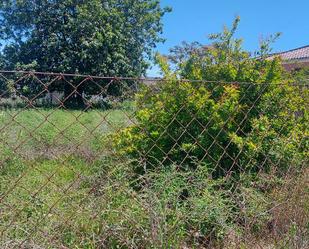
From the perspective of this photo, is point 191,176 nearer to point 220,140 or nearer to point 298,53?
point 220,140

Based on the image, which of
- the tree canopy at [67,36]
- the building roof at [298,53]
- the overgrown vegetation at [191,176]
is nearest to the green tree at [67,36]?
the tree canopy at [67,36]

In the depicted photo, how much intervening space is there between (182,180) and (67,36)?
18.8m

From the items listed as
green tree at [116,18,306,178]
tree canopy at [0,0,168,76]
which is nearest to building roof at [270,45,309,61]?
tree canopy at [0,0,168,76]

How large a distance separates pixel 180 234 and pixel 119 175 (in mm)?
709

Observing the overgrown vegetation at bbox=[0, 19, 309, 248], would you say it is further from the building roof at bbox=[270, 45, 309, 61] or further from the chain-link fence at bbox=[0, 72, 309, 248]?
the building roof at bbox=[270, 45, 309, 61]

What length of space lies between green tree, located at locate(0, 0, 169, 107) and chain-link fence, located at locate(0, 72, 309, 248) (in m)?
16.4

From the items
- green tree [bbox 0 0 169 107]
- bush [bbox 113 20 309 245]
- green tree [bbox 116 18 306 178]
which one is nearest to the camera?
bush [bbox 113 20 309 245]

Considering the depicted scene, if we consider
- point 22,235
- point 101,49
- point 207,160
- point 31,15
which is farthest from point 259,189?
point 31,15

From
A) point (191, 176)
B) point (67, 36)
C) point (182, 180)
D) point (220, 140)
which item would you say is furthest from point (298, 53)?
point (182, 180)

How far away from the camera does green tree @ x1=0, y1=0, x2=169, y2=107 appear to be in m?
19.7

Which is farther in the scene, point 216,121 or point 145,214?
point 216,121

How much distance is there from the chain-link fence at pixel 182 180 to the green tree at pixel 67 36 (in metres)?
16.4

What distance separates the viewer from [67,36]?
20.2m

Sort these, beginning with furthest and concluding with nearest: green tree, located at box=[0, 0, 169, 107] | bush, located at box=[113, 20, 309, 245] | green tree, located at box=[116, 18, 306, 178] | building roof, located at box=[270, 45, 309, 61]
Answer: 1. building roof, located at box=[270, 45, 309, 61]
2. green tree, located at box=[0, 0, 169, 107]
3. green tree, located at box=[116, 18, 306, 178]
4. bush, located at box=[113, 20, 309, 245]
